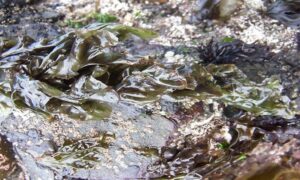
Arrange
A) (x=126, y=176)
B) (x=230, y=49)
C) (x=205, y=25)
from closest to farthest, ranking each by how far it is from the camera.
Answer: (x=126, y=176)
(x=230, y=49)
(x=205, y=25)

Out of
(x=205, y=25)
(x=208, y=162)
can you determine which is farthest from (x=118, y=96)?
Result: (x=205, y=25)

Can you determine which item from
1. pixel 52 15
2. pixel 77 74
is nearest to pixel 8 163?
pixel 77 74

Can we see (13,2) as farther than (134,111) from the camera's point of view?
Yes

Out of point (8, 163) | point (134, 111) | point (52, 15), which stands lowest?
point (8, 163)

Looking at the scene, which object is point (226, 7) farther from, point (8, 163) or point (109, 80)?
point (8, 163)

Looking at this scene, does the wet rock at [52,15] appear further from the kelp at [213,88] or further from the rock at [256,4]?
the rock at [256,4]

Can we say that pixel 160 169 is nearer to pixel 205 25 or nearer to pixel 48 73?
pixel 48 73

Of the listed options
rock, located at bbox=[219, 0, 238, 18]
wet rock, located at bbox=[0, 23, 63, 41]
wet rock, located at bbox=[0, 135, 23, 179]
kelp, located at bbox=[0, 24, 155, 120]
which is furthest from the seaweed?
wet rock, located at bbox=[0, 135, 23, 179]

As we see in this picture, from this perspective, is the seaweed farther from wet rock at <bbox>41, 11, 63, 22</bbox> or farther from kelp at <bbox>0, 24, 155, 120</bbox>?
wet rock at <bbox>41, 11, 63, 22</bbox>
